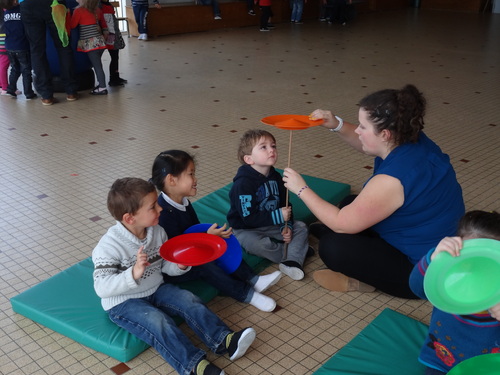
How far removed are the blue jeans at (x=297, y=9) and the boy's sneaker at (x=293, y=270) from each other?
35.0 ft

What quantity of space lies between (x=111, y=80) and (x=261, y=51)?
3.19 m

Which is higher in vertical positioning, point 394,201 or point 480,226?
point 480,226

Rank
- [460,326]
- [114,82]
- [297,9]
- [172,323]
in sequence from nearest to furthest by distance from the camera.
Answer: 1. [460,326]
2. [172,323]
3. [114,82]
4. [297,9]

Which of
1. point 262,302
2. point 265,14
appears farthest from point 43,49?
point 265,14

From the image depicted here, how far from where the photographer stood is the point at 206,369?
2.04 m

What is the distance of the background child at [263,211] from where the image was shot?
276cm

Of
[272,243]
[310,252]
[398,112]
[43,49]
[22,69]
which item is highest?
[398,112]

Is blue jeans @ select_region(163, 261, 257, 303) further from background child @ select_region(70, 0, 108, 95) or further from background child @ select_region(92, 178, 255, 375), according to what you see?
background child @ select_region(70, 0, 108, 95)

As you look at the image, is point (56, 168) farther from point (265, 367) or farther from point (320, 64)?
point (320, 64)

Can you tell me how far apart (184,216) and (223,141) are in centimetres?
236

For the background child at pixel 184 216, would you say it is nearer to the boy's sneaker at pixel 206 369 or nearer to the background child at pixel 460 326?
the boy's sneaker at pixel 206 369

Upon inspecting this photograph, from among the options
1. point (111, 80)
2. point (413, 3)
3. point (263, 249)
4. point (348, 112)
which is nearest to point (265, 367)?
point (263, 249)

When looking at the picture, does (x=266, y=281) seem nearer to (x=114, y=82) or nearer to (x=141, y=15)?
(x=114, y=82)

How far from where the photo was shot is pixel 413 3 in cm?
1683
